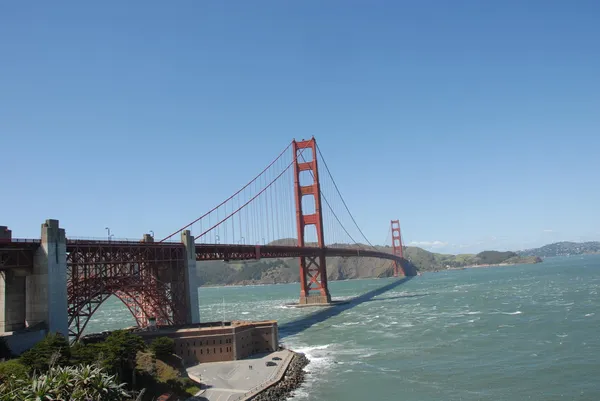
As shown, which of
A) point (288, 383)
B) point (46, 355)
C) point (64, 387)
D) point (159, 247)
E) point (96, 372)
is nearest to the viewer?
point (64, 387)

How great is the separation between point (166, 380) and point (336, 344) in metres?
19.6

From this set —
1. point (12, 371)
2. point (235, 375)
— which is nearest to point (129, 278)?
point (235, 375)

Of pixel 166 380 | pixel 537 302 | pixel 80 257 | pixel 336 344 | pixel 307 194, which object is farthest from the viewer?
pixel 307 194

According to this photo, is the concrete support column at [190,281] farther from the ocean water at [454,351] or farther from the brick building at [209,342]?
the ocean water at [454,351]

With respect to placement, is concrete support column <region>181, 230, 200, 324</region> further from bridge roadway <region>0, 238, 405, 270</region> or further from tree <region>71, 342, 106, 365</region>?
tree <region>71, 342, 106, 365</region>

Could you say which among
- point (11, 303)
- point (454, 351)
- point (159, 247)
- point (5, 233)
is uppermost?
point (5, 233)

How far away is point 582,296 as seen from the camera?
74.3m

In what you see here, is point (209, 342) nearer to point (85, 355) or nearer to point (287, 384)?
point (287, 384)

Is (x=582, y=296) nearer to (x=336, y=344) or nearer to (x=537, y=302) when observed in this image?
(x=537, y=302)

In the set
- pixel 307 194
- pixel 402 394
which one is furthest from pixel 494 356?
pixel 307 194

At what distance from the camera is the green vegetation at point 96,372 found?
771 inches

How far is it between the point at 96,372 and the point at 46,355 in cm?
519

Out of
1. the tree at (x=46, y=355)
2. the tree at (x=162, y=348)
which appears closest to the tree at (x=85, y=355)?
the tree at (x=46, y=355)

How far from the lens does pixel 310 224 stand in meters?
91.4
